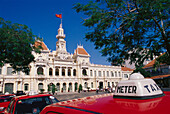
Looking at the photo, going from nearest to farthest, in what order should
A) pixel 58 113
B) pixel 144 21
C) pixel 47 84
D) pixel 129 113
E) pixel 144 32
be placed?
pixel 129 113 < pixel 58 113 < pixel 144 21 < pixel 144 32 < pixel 47 84

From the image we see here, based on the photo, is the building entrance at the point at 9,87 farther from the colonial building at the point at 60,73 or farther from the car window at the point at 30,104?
the car window at the point at 30,104

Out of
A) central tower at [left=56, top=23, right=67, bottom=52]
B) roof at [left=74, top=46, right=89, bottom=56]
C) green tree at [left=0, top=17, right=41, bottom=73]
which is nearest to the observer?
green tree at [left=0, top=17, right=41, bottom=73]

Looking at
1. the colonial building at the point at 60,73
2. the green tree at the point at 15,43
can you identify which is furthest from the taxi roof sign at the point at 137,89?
the colonial building at the point at 60,73

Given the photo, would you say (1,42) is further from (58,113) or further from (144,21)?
(58,113)

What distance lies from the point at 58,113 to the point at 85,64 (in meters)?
36.5

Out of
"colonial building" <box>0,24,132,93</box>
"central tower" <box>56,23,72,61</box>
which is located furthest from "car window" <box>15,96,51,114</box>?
"central tower" <box>56,23,72,61</box>

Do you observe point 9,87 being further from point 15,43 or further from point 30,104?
point 30,104

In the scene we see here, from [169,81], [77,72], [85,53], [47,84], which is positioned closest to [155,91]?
[169,81]

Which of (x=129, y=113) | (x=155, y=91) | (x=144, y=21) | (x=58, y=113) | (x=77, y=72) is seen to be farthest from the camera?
(x=77, y=72)

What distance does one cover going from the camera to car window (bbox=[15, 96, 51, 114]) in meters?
3.92

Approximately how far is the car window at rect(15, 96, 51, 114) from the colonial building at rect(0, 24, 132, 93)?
1070 inches

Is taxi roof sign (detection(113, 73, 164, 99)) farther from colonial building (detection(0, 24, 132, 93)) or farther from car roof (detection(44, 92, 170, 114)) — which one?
colonial building (detection(0, 24, 132, 93))

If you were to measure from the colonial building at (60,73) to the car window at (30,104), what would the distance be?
27171 mm

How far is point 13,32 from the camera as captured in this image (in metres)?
11.6
